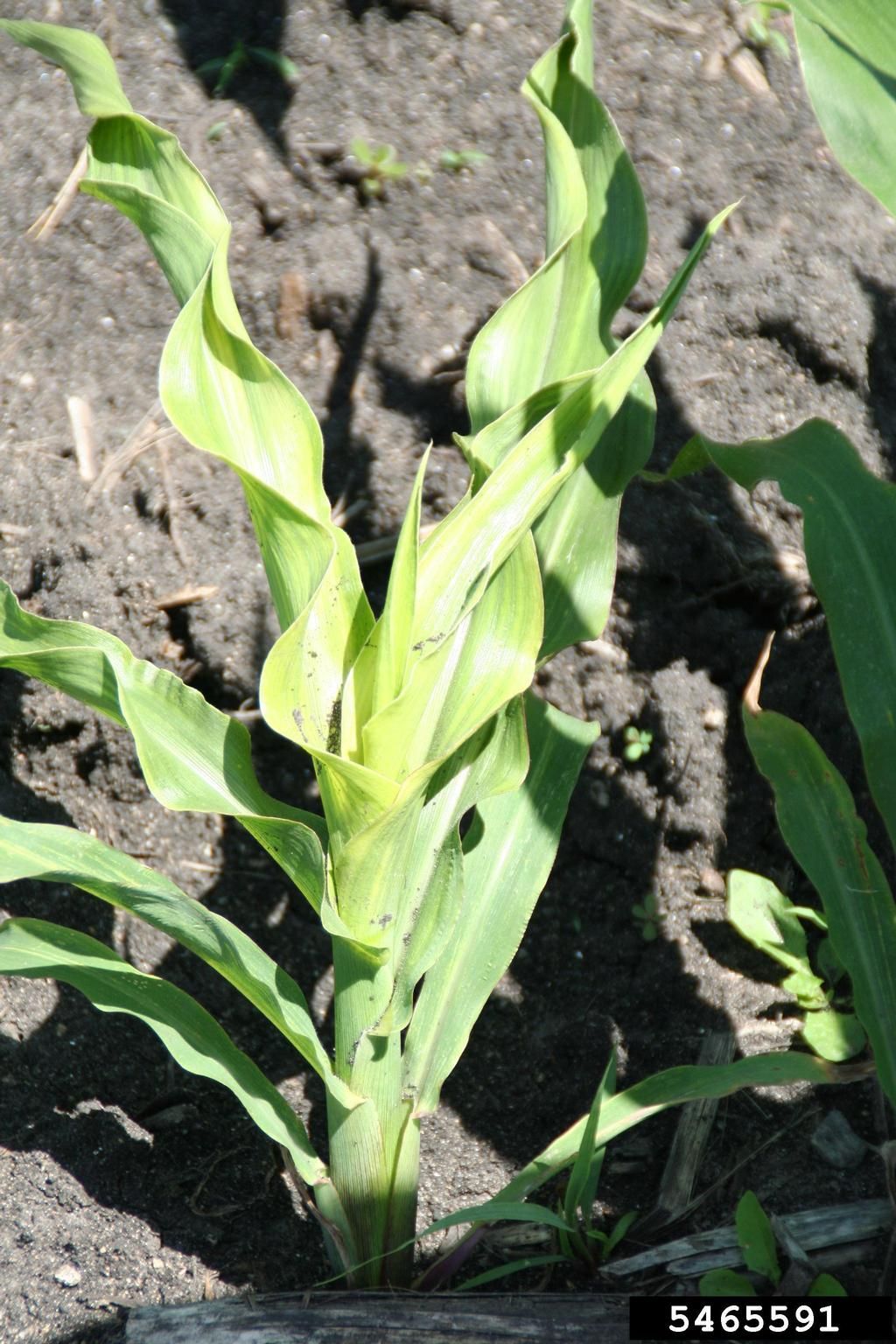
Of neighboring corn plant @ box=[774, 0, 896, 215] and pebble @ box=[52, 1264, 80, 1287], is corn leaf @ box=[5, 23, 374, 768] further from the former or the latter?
pebble @ box=[52, 1264, 80, 1287]

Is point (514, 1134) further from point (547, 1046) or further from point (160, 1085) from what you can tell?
point (160, 1085)

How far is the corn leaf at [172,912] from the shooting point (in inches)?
37.5

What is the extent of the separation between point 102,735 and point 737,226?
1160 millimetres

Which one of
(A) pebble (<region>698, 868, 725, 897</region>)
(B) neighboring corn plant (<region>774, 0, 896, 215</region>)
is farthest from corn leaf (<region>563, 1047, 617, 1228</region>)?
(B) neighboring corn plant (<region>774, 0, 896, 215</region>)

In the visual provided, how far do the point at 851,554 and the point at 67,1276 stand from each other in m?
1.11

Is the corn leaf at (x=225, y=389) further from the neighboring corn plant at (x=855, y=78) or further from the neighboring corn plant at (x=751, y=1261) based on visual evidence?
the neighboring corn plant at (x=751, y=1261)

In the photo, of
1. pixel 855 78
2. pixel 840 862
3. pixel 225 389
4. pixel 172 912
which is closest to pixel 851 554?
pixel 840 862

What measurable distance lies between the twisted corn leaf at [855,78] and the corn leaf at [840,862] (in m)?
0.56

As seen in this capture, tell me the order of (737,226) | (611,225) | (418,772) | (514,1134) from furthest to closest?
(737,226) < (514,1134) < (611,225) < (418,772)

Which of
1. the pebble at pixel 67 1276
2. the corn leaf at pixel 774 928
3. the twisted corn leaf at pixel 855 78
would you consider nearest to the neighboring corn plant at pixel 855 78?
the twisted corn leaf at pixel 855 78

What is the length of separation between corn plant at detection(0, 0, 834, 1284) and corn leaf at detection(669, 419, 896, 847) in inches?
6.1

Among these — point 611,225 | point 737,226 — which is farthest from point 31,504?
point 737,226

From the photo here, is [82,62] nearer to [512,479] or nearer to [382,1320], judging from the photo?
[512,479]

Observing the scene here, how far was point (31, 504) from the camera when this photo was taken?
1.38m
